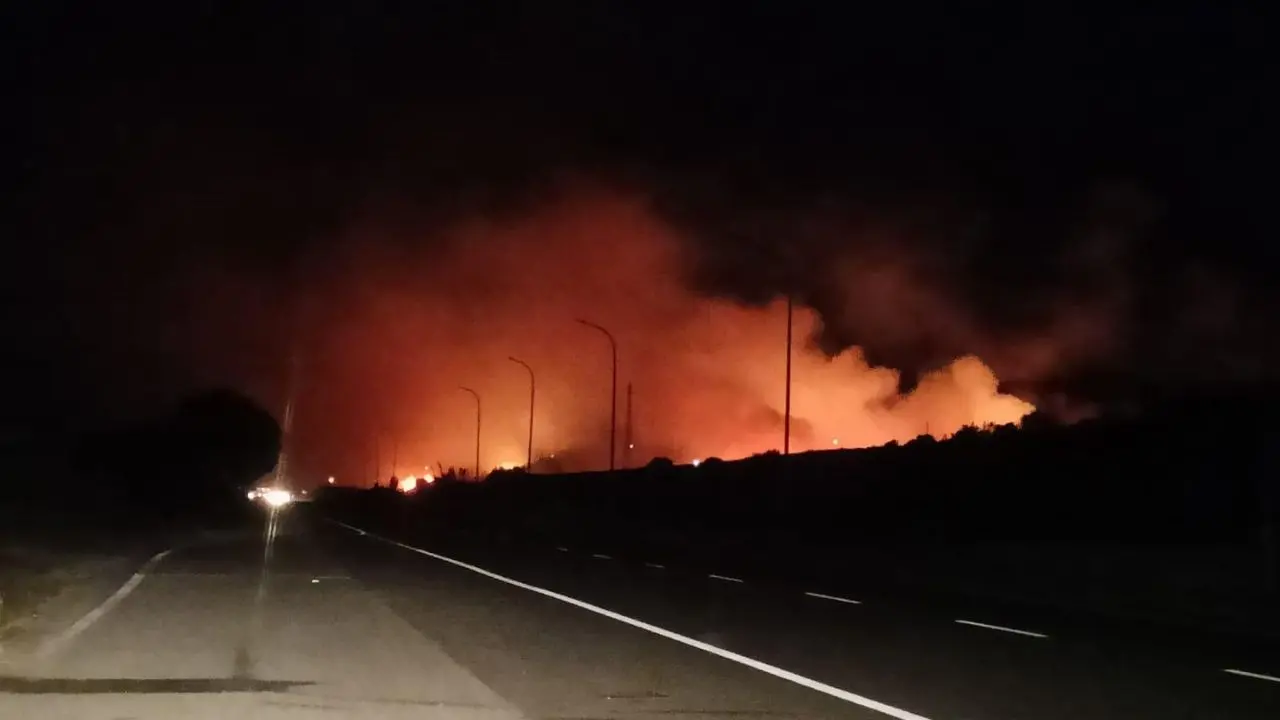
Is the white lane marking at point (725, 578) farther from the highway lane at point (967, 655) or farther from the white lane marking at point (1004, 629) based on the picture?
the white lane marking at point (1004, 629)

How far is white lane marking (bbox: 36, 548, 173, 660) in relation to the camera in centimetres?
1530

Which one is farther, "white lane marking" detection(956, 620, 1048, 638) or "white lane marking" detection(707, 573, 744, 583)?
"white lane marking" detection(707, 573, 744, 583)

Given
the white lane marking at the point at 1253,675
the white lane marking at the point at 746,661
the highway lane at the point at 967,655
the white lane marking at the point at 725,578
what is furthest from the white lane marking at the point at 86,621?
the white lane marking at the point at 1253,675

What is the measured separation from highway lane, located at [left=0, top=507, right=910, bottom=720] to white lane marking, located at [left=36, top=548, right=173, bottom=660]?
8 cm

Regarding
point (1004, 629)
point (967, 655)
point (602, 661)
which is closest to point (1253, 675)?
point (967, 655)

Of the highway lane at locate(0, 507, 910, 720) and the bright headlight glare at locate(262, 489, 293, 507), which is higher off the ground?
the bright headlight glare at locate(262, 489, 293, 507)

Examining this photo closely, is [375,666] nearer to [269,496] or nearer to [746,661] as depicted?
[746,661]

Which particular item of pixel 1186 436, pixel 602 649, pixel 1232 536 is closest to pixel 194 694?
pixel 602 649

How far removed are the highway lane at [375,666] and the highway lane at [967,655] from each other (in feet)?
3.23

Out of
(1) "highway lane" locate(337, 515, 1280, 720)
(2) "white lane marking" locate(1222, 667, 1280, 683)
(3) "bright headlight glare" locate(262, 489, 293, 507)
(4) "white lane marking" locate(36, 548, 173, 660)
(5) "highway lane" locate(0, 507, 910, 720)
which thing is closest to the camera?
(5) "highway lane" locate(0, 507, 910, 720)

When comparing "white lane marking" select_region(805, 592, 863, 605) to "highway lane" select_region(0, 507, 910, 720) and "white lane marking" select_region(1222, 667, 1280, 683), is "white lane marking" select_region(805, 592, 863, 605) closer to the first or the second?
"highway lane" select_region(0, 507, 910, 720)

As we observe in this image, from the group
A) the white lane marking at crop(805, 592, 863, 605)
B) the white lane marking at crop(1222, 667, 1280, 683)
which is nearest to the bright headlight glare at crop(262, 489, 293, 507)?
the white lane marking at crop(805, 592, 863, 605)

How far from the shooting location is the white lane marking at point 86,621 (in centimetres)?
1530

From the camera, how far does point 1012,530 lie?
45.0m
